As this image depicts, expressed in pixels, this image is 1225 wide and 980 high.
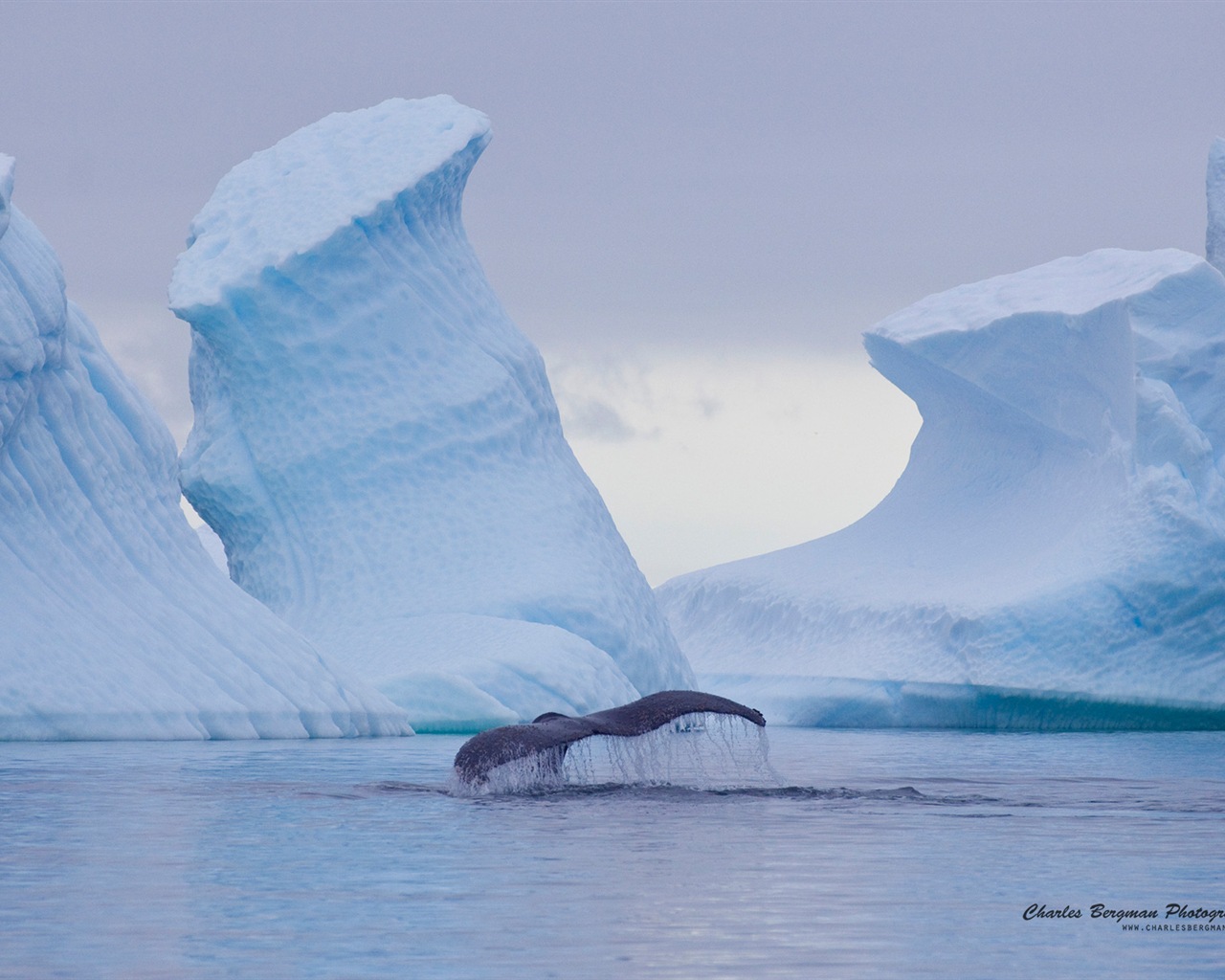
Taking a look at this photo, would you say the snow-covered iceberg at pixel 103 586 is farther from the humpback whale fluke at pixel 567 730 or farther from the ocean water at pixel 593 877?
the humpback whale fluke at pixel 567 730

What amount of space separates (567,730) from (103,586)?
8.08 m

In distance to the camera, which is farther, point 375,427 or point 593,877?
point 375,427

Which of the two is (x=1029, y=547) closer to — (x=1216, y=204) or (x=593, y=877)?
(x=1216, y=204)

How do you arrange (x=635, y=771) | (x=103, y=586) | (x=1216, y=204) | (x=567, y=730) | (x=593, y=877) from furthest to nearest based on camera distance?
(x=1216, y=204) → (x=103, y=586) → (x=635, y=771) → (x=567, y=730) → (x=593, y=877)

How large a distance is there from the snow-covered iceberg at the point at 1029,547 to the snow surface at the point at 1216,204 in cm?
329

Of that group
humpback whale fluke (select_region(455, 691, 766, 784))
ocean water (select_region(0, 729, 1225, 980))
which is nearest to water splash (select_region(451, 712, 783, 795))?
humpback whale fluke (select_region(455, 691, 766, 784))

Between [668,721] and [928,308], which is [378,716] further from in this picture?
[928,308]

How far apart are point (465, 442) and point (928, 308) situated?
34.6ft

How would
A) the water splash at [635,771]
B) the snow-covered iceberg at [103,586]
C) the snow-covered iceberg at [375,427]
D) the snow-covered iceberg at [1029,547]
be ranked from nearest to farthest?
the water splash at [635,771], the snow-covered iceberg at [103,586], the snow-covered iceberg at [375,427], the snow-covered iceberg at [1029,547]

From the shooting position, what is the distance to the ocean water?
594 centimetres

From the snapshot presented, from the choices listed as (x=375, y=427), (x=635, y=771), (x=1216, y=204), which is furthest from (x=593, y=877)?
(x=1216, y=204)

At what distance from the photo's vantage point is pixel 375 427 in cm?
2623

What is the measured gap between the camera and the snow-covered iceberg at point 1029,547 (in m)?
28.8

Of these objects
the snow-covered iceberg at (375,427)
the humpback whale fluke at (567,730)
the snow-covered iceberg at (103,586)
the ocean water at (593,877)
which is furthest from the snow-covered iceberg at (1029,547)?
the humpback whale fluke at (567,730)
